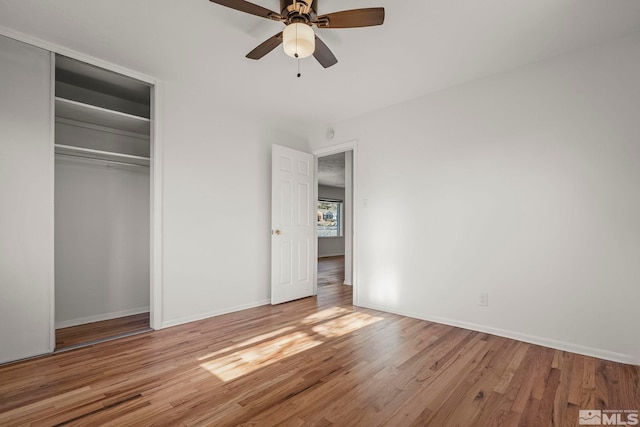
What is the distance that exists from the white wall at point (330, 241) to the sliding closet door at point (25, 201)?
791 cm

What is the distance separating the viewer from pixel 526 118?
288 centimetres

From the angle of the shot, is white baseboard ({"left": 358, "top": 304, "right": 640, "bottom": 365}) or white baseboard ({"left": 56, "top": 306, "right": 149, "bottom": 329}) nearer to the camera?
white baseboard ({"left": 358, "top": 304, "right": 640, "bottom": 365})

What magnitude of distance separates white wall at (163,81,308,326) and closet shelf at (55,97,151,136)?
37 cm

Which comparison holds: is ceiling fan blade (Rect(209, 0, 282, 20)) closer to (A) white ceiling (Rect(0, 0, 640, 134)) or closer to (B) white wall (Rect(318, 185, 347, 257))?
(A) white ceiling (Rect(0, 0, 640, 134))

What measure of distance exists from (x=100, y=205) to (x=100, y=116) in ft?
3.25

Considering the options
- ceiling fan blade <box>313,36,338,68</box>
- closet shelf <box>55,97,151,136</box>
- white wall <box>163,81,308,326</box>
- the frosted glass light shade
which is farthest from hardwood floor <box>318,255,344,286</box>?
the frosted glass light shade

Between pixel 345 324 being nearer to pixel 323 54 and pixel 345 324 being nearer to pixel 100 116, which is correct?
pixel 323 54

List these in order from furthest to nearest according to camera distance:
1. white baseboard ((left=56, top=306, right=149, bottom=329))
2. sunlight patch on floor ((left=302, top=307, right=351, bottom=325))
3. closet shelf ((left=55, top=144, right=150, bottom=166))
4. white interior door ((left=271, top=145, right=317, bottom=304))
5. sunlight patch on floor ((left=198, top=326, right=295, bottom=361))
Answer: white interior door ((left=271, top=145, right=317, bottom=304))
sunlight patch on floor ((left=302, top=307, right=351, bottom=325))
white baseboard ((left=56, top=306, right=149, bottom=329))
closet shelf ((left=55, top=144, right=150, bottom=166))
sunlight patch on floor ((left=198, top=326, right=295, bottom=361))

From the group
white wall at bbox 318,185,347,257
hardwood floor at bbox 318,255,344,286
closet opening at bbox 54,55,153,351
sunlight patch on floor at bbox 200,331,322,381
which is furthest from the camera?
white wall at bbox 318,185,347,257

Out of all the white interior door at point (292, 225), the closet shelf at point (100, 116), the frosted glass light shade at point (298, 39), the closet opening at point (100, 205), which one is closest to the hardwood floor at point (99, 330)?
the closet opening at point (100, 205)

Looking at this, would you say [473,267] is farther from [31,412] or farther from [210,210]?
[31,412]

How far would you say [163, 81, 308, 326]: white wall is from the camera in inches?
131

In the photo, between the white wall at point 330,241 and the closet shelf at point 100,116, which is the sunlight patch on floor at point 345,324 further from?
the white wall at point 330,241

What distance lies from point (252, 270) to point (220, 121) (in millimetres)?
1925
